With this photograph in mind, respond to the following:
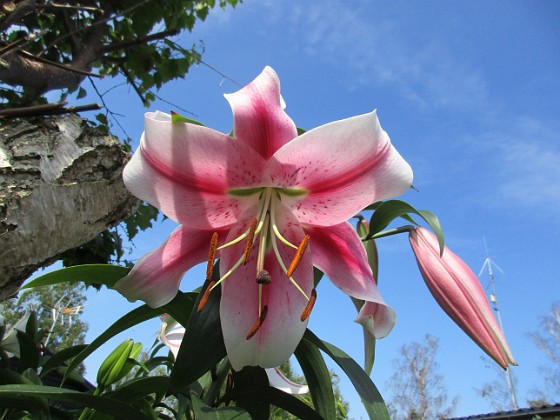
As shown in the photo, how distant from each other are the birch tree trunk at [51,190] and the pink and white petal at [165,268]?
0.37m

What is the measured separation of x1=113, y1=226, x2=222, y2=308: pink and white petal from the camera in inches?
19.5

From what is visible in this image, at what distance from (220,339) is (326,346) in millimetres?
150

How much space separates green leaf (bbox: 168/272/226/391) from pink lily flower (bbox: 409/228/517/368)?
26 centimetres

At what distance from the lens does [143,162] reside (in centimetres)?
49

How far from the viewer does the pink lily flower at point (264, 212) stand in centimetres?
48

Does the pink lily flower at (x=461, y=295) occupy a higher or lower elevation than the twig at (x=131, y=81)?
lower

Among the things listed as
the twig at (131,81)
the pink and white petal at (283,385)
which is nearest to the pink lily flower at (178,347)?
the pink and white petal at (283,385)

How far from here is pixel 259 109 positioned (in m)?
0.50

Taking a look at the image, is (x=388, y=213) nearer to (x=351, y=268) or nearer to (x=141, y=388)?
(x=351, y=268)

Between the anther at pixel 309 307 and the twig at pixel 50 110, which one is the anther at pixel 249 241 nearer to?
the anther at pixel 309 307

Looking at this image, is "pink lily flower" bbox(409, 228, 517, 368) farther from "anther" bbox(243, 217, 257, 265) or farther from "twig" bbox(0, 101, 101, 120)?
"twig" bbox(0, 101, 101, 120)

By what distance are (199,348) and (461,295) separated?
303 millimetres

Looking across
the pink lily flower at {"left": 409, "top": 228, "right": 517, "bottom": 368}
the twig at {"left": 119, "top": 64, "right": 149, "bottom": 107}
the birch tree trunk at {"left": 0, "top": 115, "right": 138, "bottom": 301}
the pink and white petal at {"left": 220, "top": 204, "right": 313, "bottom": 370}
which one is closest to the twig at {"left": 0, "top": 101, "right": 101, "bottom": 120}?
the birch tree trunk at {"left": 0, "top": 115, "right": 138, "bottom": 301}

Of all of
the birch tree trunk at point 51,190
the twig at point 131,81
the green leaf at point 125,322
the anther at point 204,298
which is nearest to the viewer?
the anther at point 204,298
